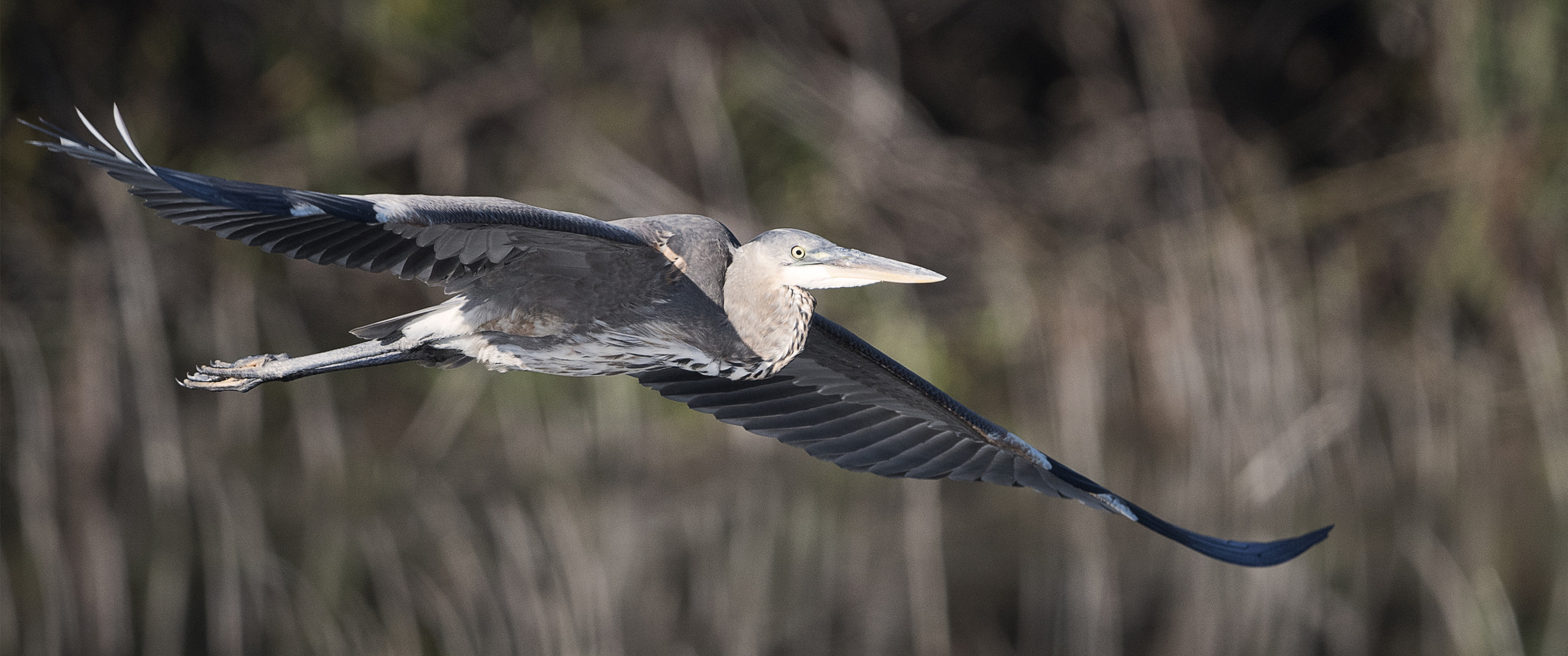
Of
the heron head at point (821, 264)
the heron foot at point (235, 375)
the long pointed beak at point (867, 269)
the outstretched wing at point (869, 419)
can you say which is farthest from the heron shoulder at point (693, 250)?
the heron foot at point (235, 375)

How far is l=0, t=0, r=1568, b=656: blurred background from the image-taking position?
24.3 ft

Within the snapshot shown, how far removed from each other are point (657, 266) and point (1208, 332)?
6.51 m

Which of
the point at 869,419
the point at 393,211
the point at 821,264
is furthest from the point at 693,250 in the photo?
the point at 869,419

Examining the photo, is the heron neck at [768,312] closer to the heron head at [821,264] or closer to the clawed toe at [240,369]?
the heron head at [821,264]

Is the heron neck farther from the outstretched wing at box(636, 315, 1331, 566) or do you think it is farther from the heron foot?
the heron foot

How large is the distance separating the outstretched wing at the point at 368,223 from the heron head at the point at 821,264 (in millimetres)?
334

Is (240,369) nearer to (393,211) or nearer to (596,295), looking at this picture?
(596,295)

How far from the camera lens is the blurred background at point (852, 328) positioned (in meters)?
7.41

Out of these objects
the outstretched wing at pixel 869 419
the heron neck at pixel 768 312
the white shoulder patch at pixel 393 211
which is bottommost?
the outstretched wing at pixel 869 419

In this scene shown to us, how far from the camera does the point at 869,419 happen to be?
5012mm

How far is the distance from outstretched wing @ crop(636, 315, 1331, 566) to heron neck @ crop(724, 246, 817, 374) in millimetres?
450

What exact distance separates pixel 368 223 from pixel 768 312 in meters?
1.16

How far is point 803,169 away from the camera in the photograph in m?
12.3

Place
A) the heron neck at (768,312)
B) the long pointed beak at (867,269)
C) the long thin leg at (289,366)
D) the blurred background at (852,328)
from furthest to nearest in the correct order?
the blurred background at (852,328), the long thin leg at (289,366), the heron neck at (768,312), the long pointed beak at (867,269)
